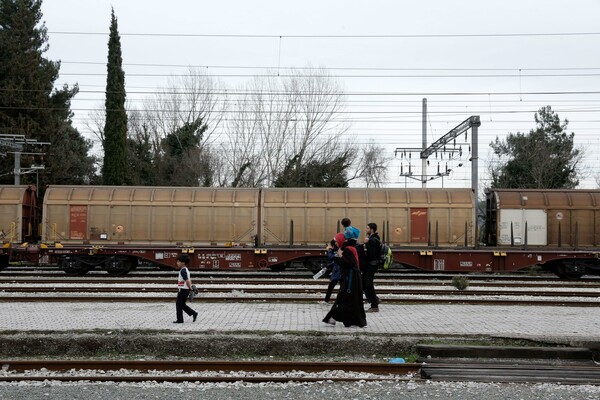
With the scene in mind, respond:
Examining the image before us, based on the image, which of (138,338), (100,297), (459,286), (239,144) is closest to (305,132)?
(239,144)

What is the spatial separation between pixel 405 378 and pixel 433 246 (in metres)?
16.0

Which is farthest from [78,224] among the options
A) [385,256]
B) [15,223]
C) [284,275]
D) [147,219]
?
[385,256]

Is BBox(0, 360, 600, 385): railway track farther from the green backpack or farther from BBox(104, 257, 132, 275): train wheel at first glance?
BBox(104, 257, 132, 275): train wheel

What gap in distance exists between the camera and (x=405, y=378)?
25.3 feet

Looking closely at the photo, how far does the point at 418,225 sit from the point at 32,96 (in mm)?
29313

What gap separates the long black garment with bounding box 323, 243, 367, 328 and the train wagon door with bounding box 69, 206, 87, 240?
614 inches

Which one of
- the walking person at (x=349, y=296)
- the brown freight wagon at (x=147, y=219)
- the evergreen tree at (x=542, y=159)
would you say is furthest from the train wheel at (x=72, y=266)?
the evergreen tree at (x=542, y=159)

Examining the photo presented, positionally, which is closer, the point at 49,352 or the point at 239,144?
the point at 49,352

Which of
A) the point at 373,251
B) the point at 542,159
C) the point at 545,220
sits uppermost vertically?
the point at 542,159

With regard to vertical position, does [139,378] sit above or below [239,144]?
below

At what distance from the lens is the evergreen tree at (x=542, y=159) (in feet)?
145

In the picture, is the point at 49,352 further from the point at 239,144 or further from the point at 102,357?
the point at 239,144

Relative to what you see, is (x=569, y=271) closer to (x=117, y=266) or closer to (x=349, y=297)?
(x=349, y=297)

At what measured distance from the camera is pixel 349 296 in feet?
33.5
